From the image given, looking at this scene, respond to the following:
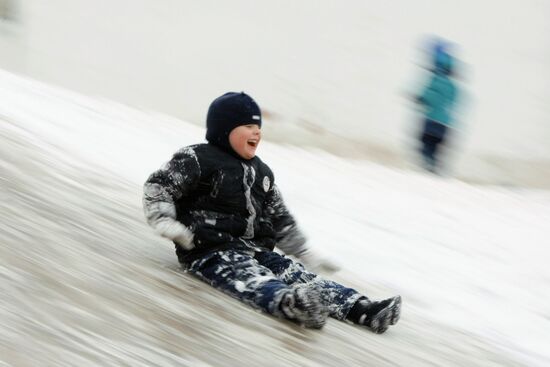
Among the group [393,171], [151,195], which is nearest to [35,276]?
[151,195]

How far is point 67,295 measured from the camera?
326cm

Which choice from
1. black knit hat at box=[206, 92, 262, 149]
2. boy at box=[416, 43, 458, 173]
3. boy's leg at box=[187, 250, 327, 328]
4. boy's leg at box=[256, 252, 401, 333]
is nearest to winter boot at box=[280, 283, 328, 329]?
boy's leg at box=[187, 250, 327, 328]

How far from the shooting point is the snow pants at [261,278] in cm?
380

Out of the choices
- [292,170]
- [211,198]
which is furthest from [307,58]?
[211,198]

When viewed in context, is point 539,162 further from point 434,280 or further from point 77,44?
point 434,280

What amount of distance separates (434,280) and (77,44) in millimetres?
5928

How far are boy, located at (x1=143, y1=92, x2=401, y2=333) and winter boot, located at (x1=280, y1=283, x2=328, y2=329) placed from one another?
0.39ft

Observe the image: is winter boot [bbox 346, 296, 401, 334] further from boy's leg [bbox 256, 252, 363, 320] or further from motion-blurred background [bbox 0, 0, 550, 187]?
motion-blurred background [bbox 0, 0, 550, 187]

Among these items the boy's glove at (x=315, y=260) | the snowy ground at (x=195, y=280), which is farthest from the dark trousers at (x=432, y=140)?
the boy's glove at (x=315, y=260)

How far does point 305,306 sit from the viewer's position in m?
3.67

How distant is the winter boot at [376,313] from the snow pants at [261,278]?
0.03m

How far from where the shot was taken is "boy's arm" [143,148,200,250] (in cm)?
392

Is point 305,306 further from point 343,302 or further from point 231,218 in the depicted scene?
point 231,218

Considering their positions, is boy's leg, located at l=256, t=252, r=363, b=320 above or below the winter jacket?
below
